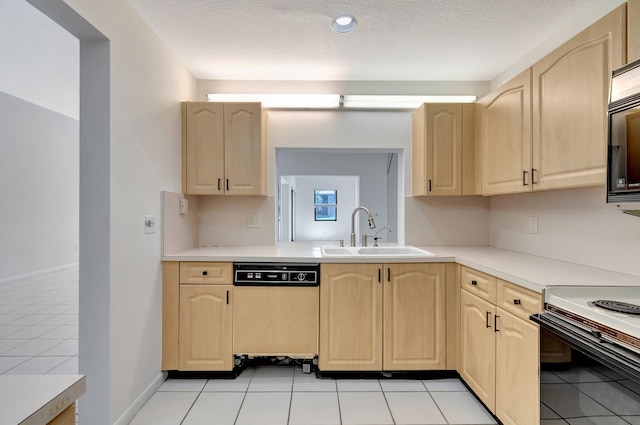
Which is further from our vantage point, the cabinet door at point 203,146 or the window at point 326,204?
the window at point 326,204

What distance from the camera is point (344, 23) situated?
1963 mm

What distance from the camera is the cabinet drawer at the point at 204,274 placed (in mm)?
2225

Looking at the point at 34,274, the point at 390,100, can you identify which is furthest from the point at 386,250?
the point at 34,274

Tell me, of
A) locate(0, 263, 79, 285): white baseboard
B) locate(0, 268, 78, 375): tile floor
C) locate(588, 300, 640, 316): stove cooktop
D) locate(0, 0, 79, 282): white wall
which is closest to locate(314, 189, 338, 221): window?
locate(0, 0, 79, 282): white wall

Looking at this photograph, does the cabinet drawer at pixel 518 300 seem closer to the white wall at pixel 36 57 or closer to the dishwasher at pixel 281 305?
the dishwasher at pixel 281 305

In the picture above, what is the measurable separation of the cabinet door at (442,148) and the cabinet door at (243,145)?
1349 millimetres

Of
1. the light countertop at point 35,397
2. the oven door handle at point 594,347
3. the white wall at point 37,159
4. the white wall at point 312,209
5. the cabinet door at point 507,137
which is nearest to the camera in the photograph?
the light countertop at point 35,397

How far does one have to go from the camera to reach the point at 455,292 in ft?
7.27

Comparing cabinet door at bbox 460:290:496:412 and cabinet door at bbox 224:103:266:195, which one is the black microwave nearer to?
cabinet door at bbox 460:290:496:412

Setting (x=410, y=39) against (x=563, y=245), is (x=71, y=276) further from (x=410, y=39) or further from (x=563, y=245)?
(x=563, y=245)

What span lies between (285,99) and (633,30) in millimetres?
2177

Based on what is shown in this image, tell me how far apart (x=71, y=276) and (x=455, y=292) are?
5708mm

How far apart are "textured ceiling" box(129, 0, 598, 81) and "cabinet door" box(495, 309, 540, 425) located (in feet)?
5.77

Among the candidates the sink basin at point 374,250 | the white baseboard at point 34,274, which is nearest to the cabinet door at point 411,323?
the sink basin at point 374,250
